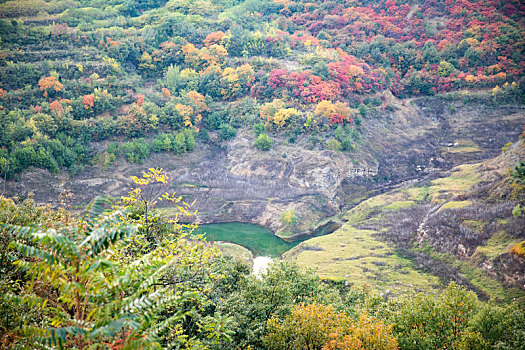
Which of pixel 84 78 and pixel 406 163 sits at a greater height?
pixel 84 78

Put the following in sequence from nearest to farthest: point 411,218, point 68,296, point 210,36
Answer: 1. point 68,296
2. point 411,218
3. point 210,36

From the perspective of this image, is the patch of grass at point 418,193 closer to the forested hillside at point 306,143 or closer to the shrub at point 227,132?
the forested hillside at point 306,143

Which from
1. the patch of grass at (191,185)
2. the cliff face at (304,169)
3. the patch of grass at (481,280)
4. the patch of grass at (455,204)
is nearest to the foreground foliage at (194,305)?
the patch of grass at (481,280)

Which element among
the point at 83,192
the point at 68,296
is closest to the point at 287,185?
the point at 83,192

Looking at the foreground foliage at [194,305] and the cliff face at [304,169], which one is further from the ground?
the foreground foliage at [194,305]

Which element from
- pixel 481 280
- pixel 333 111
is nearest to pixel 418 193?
pixel 333 111

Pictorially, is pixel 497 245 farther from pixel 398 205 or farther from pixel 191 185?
pixel 191 185

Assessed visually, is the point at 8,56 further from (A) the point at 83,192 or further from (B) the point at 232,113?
(B) the point at 232,113

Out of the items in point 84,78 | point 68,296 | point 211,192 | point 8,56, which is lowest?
point 211,192
